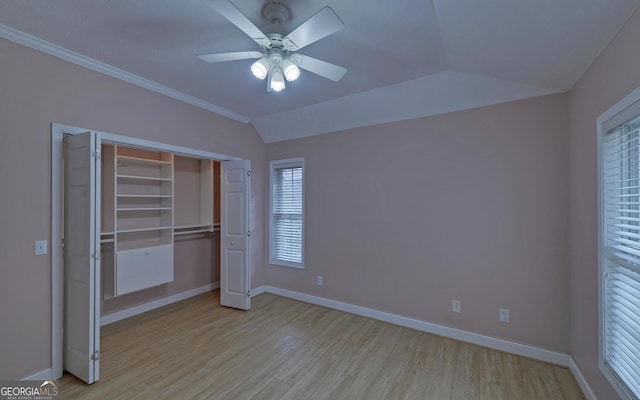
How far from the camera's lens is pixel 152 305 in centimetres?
365

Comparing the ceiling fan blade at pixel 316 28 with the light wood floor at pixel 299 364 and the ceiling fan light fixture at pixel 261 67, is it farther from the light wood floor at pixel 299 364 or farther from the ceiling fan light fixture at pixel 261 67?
the light wood floor at pixel 299 364

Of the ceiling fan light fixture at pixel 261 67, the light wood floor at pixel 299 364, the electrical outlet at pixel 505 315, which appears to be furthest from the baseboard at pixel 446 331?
the ceiling fan light fixture at pixel 261 67

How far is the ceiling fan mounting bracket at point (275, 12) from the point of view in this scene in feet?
5.51

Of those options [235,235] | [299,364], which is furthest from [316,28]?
[235,235]

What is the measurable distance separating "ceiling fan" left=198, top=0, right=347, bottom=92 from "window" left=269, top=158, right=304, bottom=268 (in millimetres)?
2181

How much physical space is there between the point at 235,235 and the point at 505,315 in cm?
336

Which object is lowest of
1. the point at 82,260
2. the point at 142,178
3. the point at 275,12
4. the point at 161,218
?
the point at 82,260

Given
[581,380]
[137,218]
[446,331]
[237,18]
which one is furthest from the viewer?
[137,218]

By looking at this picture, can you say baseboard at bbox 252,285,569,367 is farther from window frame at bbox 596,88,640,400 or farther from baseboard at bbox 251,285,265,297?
window frame at bbox 596,88,640,400

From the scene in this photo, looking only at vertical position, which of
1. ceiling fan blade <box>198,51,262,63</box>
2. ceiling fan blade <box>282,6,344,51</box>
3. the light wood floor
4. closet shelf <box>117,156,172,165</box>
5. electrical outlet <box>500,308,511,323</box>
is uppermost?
ceiling fan blade <box>198,51,262,63</box>

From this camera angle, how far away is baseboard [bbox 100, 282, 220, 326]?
3211mm

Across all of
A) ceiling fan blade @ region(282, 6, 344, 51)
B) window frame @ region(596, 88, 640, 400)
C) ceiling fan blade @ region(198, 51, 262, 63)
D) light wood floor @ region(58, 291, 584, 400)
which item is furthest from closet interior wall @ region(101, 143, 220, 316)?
window frame @ region(596, 88, 640, 400)

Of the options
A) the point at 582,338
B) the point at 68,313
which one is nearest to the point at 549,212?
the point at 582,338

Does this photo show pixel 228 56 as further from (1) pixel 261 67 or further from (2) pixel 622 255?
(2) pixel 622 255
